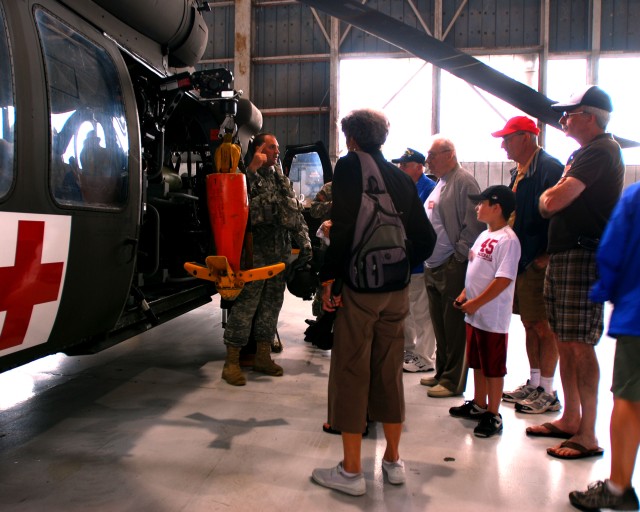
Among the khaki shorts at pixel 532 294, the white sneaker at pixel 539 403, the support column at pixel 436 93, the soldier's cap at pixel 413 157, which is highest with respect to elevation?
the support column at pixel 436 93

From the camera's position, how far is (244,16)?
11305 mm

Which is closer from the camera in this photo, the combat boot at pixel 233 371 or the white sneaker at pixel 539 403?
the white sneaker at pixel 539 403

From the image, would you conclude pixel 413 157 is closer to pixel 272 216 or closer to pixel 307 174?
pixel 272 216

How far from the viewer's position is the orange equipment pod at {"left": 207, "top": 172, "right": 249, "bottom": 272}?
2529 mm

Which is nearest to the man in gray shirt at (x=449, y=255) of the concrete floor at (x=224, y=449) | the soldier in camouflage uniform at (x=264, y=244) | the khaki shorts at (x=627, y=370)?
the concrete floor at (x=224, y=449)

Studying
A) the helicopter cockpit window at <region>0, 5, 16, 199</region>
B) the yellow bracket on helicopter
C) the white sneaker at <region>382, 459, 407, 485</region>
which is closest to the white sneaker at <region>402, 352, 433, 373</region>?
the white sneaker at <region>382, 459, 407, 485</region>

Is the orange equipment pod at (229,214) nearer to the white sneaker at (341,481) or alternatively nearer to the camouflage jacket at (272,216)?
the camouflage jacket at (272,216)

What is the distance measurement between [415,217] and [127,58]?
195cm

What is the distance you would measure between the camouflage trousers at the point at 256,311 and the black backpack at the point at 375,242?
1.63 metres

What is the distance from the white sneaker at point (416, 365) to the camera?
3828mm

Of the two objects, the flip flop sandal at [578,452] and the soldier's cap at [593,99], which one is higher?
the soldier's cap at [593,99]

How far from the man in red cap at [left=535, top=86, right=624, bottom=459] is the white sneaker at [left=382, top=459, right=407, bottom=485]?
2.67ft

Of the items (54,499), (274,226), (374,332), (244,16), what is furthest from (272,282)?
(244,16)

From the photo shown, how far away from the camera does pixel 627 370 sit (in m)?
1.82
